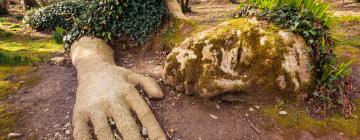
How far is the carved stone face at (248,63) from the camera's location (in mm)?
4594

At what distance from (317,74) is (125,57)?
450cm

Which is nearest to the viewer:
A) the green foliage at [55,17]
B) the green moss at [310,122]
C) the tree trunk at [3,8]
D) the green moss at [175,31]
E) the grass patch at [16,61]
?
the green moss at [310,122]

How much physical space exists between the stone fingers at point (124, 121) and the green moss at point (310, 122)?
2160mm

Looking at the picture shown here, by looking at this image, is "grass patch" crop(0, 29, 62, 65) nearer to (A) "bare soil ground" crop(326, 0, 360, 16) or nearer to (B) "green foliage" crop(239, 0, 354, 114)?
(B) "green foliage" crop(239, 0, 354, 114)

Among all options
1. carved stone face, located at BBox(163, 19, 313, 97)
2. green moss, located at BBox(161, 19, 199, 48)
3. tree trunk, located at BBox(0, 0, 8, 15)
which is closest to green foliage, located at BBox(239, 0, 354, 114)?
carved stone face, located at BBox(163, 19, 313, 97)

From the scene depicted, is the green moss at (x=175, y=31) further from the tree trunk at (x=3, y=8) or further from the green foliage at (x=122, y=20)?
the tree trunk at (x=3, y=8)

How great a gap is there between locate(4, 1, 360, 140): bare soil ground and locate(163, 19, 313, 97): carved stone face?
0.29 metres

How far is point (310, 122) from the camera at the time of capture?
4.33 meters

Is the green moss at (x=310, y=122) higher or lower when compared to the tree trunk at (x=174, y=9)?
lower

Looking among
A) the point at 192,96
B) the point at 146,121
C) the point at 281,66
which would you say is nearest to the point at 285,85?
the point at 281,66

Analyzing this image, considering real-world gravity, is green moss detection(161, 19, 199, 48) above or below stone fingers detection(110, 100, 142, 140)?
above

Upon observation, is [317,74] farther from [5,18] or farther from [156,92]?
[5,18]

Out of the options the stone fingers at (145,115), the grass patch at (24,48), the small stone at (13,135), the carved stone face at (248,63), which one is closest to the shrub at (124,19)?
the grass patch at (24,48)

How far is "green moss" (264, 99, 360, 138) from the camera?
4.17 metres
